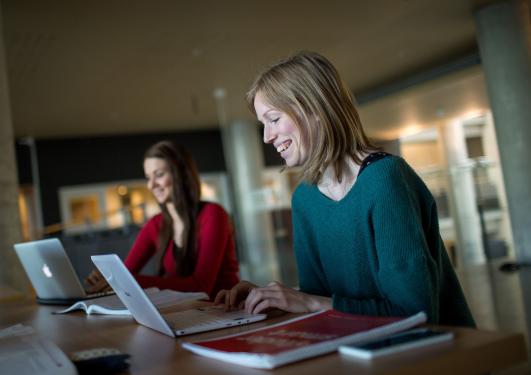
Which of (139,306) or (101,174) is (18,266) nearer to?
(139,306)

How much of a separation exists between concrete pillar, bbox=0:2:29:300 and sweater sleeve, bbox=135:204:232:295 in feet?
7.83

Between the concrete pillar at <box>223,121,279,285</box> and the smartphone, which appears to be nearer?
the smartphone

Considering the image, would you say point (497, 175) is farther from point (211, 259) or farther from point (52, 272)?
point (52, 272)

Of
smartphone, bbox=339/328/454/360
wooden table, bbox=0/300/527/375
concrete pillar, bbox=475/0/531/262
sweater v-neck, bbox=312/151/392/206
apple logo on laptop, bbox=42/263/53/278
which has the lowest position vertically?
wooden table, bbox=0/300/527/375

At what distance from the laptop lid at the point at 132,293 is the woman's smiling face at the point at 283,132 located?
512 mm

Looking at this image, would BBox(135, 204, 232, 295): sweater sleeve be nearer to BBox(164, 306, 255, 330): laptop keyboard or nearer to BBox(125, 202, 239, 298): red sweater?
BBox(125, 202, 239, 298): red sweater

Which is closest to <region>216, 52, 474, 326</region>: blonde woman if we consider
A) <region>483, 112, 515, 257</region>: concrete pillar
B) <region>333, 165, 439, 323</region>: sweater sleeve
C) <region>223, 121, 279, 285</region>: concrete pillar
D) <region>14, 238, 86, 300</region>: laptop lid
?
<region>333, 165, 439, 323</region>: sweater sleeve

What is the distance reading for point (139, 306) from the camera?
1361mm

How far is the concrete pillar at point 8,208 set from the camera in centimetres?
457

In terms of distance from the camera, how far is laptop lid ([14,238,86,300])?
2.02 meters

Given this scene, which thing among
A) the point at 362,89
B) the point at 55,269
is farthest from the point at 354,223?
the point at 362,89

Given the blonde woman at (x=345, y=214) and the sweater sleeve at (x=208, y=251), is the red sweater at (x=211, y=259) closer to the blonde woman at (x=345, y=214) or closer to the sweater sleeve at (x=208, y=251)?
the sweater sleeve at (x=208, y=251)

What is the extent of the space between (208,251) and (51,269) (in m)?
0.72

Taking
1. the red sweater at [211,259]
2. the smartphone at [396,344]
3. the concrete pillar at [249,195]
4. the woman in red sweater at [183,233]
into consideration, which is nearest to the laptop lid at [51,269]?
the woman in red sweater at [183,233]
